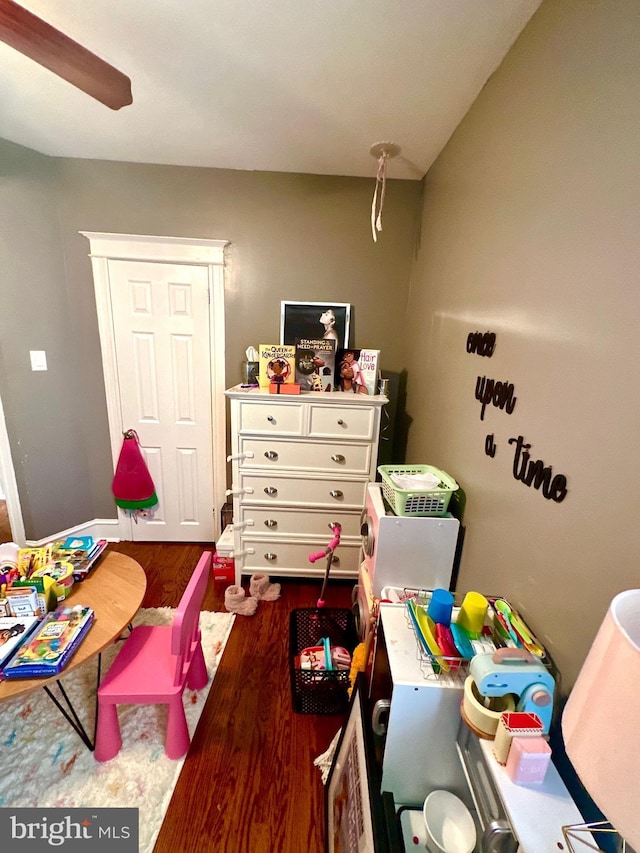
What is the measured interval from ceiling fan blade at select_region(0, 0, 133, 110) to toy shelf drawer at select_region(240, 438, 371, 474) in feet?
4.92

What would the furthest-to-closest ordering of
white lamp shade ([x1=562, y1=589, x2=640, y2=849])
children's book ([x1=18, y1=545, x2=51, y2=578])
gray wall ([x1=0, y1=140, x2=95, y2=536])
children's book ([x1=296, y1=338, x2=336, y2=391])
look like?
1. children's book ([x1=296, y1=338, x2=336, y2=391])
2. gray wall ([x1=0, y1=140, x2=95, y2=536])
3. children's book ([x1=18, y1=545, x2=51, y2=578])
4. white lamp shade ([x1=562, y1=589, x2=640, y2=849])

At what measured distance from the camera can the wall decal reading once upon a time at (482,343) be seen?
1.25 metres

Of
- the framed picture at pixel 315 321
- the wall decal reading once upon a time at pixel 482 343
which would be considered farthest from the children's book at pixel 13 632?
the framed picture at pixel 315 321

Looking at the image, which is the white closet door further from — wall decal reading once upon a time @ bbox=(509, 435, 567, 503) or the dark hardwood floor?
wall decal reading once upon a time @ bbox=(509, 435, 567, 503)

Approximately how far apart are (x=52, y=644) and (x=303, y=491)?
1295 millimetres

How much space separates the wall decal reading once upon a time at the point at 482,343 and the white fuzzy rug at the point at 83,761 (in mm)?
1863

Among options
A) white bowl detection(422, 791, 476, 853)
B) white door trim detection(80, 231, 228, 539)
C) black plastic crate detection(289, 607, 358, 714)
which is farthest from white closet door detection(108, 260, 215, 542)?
white bowl detection(422, 791, 476, 853)

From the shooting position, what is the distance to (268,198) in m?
2.30

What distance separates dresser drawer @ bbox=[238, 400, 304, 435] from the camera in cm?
206

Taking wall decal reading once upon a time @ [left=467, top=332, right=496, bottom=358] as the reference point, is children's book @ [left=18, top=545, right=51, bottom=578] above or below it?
below

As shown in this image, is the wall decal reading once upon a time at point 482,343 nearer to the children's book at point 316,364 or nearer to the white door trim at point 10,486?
the children's book at point 316,364

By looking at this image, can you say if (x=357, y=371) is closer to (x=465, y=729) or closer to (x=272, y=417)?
(x=272, y=417)

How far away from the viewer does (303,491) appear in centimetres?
218

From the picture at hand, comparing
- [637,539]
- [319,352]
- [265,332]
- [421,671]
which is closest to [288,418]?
[319,352]
